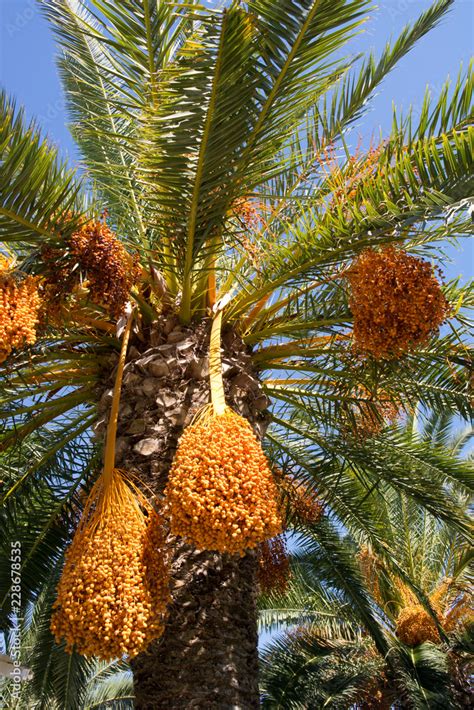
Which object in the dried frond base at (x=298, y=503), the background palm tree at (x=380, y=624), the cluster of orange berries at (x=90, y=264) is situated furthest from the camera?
the background palm tree at (x=380, y=624)

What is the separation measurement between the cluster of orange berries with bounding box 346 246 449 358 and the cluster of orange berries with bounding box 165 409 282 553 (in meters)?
0.93

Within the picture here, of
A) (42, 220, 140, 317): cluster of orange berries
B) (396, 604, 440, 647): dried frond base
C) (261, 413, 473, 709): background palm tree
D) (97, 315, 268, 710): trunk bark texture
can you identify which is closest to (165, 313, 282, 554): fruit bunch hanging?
(97, 315, 268, 710): trunk bark texture

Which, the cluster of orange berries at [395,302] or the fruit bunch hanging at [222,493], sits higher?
the cluster of orange berries at [395,302]

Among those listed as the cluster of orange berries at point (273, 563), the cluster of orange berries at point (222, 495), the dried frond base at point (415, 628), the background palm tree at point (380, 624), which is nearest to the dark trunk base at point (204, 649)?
the cluster of orange berries at point (222, 495)

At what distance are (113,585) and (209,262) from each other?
2268 mm

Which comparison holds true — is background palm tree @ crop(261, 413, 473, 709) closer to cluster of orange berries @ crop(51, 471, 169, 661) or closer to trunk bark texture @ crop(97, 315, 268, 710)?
trunk bark texture @ crop(97, 315, 268, 710)

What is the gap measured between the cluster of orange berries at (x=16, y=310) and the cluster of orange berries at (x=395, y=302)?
1674 mm

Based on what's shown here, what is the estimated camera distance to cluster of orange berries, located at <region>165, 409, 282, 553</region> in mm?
3436

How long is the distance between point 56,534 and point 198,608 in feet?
7.92

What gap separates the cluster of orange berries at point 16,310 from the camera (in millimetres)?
3609

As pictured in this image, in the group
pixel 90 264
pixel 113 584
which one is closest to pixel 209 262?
pixel 90 264

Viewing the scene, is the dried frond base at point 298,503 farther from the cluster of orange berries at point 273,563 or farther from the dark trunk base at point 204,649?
the dark trunk base at point 204,649

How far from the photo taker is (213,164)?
4.13 meters

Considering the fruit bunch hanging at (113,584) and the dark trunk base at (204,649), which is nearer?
the fruit bunch hanging at (113,584)
